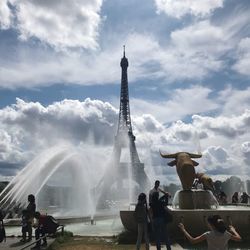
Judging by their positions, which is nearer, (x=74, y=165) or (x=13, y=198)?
(x=13, y=198)

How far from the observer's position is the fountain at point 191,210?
16031 millimetres

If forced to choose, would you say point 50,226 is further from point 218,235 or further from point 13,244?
point 218,235

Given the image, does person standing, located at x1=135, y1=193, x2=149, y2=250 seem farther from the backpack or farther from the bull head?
the bull head

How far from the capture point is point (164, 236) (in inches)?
485

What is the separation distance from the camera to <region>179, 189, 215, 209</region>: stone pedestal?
19.3 m

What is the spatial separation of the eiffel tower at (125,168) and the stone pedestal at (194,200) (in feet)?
184

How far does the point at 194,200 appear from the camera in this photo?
1938 cm

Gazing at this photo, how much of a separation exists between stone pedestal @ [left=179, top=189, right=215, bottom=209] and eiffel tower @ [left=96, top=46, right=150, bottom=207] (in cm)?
5599

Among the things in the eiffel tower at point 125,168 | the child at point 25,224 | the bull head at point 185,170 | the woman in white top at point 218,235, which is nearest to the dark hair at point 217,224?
the woman in white top at point 218,235

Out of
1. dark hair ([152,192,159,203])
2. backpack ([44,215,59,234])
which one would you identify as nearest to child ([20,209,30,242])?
backpack ([44,215,59,234])

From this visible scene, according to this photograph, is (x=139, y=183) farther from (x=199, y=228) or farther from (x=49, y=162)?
Answer: (x=199, y=228)

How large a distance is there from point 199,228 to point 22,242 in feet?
20.2

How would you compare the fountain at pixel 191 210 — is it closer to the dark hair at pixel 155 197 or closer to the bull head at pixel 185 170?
the bull head at pixel 185 170

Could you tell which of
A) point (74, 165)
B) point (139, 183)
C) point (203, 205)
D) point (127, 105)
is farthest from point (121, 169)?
point (203, 205)
